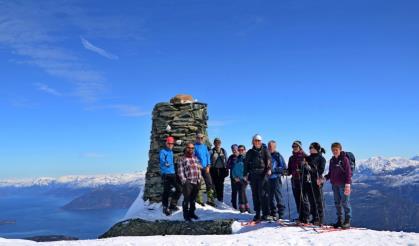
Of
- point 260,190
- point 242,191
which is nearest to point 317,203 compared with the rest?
point 260,190

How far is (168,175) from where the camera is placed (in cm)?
1764

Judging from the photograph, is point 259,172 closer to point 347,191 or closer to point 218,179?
point 347,191

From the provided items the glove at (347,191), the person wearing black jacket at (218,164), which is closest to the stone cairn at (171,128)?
the person wearing black jacket at (218,164)

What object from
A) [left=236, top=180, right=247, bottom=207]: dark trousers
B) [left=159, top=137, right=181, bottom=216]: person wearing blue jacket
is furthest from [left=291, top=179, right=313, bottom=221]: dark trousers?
[left=159, top=137, right=181, bottom=216]: person wearing blue jacket

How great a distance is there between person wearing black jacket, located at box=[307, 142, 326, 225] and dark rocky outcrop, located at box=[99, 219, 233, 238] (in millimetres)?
3363

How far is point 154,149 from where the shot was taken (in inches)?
886

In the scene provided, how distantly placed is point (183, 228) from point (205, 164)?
4.06 meters

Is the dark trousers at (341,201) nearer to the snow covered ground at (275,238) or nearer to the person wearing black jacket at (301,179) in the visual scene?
the snow covered ground at (275,238)

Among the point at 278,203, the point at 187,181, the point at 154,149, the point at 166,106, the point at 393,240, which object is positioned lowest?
the point at 393,240

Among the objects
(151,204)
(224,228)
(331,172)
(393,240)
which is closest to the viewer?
(393,240)

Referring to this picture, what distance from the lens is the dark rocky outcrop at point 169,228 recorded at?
596 inches

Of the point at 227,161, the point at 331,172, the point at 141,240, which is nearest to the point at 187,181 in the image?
the point at 141,240

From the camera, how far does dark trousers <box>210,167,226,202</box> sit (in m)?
20.9

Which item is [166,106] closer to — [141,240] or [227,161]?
[227,161]
